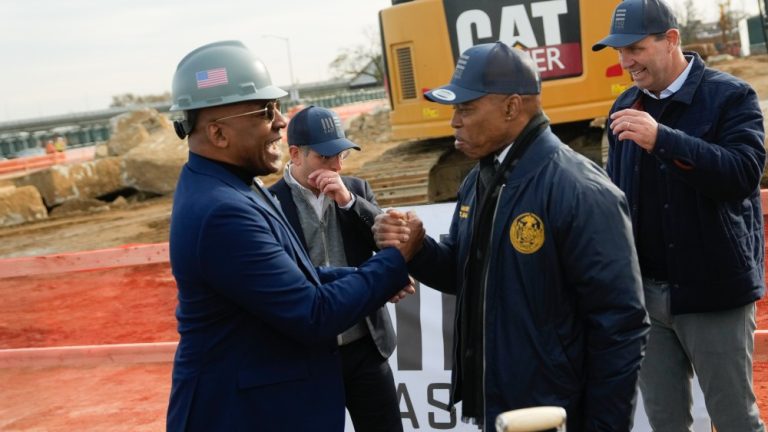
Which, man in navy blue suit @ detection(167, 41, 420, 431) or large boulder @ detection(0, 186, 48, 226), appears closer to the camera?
man in navy blue suit @ detection(167, 41, 420, 431)

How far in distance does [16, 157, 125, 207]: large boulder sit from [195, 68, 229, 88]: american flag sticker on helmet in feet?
70.7

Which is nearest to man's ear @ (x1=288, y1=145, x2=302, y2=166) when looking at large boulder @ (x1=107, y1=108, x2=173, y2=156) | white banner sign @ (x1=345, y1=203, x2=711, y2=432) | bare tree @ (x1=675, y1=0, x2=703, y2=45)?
white banner sign @ (x1=345, y1=203, x2=711, y2=432)

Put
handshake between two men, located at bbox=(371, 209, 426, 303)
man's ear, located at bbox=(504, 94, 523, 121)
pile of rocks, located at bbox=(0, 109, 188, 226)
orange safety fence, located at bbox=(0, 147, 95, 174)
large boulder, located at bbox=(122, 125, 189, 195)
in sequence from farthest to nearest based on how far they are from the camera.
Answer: orange safety fence, located at bbox=(0, 147, 95, 174)
large boulder, located at bbox=(122, 125, 189, 195)
pile of rocks, located at bbox=(0, 109, 188, 226)
handshake between two men, located at bbox=(371, 209, 426, 303)
man's ear, located at bbox=(504, 94, 523, 121)

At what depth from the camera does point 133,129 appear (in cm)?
2647

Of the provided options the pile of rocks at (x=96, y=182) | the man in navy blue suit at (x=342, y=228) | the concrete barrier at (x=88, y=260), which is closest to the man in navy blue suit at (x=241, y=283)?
the man in navy blue suit at (x=342, y=228)

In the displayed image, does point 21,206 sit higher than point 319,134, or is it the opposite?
point 319,134

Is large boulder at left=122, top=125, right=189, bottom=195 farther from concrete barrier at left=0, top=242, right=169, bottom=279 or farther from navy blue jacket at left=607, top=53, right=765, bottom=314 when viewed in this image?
navy blue jacket at left=607, top=53, right=765, bottom=314

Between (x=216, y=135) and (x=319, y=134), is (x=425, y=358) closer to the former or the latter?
(x=319, y=134)

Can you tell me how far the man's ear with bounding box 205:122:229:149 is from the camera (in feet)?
9.35

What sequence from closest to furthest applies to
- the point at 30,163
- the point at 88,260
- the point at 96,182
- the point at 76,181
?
1. the point at 88,260
2. the point at 76,181
3. the point at 96,182
4. the point at 30,163

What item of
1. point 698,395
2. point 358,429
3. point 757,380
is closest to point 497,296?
point 358,429

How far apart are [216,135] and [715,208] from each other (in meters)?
2.05

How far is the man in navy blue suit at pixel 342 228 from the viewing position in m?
3.92

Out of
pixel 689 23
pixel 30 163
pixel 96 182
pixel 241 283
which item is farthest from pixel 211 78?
pixel 689 23
